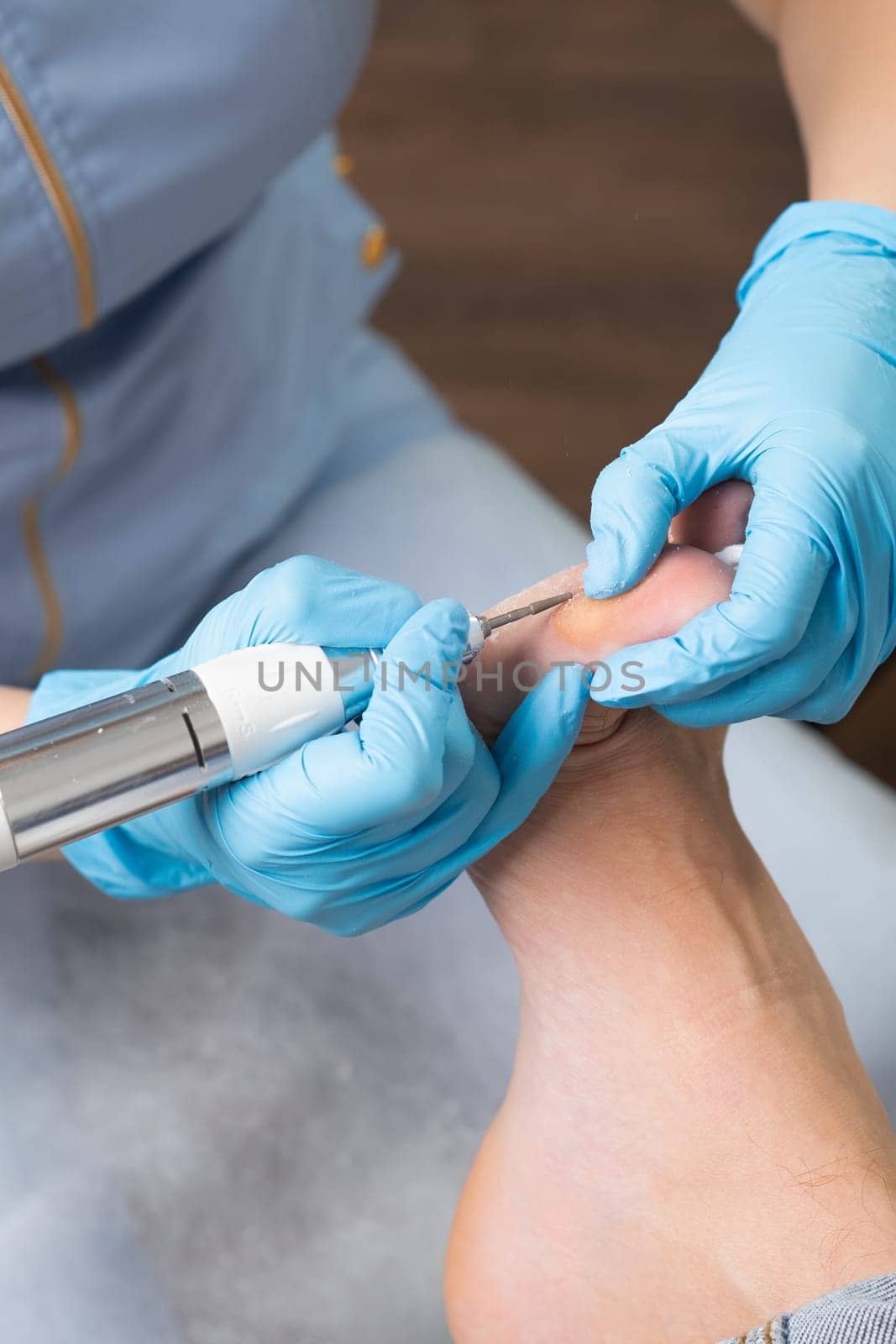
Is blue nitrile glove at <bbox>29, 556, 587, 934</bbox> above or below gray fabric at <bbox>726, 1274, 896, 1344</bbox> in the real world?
above

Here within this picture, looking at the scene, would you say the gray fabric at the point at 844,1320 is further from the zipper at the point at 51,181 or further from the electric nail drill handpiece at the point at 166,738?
the zipper at the point at 51,181

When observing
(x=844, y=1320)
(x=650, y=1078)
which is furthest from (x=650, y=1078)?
(x=844, y=1320)

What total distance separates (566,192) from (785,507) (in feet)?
6.18

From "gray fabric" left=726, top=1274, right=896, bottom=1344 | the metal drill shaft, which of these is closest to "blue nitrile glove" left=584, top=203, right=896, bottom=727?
the metal drill shaft

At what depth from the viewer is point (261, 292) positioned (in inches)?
45.1

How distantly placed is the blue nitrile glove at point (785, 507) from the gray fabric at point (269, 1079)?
9.7 inches

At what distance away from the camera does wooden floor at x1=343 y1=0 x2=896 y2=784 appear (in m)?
2.20

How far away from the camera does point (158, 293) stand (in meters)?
1.05

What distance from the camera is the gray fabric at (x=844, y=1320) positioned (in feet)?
1.89

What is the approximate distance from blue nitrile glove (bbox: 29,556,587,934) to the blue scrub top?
270mm

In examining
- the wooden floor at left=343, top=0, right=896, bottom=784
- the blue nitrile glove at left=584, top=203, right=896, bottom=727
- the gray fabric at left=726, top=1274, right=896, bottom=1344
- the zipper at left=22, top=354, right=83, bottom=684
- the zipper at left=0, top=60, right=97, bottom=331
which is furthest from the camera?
the wooden floor at left=343, top=0, right=896, bottom=784

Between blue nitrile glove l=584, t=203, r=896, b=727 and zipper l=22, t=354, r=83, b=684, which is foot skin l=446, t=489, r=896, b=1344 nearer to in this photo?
blue nitrile glove l=584, t=203, r=896, b=727

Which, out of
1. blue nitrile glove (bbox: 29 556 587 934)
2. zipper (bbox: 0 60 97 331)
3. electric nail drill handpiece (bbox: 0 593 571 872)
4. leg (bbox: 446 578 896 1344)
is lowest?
leg (bbox: 446 578 896 1344)

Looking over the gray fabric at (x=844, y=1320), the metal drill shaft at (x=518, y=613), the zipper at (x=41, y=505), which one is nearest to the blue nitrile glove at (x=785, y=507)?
the metal drill shaft at (x=518, y=613)
